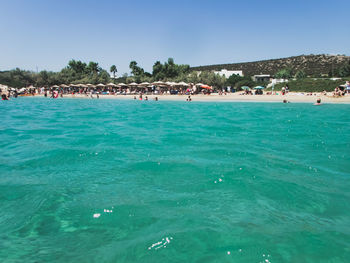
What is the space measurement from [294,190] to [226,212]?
1.37 m

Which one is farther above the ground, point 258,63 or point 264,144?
point 258,63

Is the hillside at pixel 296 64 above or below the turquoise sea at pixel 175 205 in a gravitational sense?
above

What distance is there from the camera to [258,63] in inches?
3954

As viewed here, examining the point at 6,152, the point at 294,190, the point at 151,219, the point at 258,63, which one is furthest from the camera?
the point at 258,63

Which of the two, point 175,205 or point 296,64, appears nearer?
point 175,205

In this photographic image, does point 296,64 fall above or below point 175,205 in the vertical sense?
above

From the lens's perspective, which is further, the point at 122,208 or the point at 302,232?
the point at 122,208

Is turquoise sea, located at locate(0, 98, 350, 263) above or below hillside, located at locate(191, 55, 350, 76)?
below

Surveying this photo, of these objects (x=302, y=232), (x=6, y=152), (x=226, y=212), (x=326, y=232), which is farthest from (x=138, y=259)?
(x=6, y=152)

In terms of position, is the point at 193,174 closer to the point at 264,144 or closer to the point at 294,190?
the point at 294,190

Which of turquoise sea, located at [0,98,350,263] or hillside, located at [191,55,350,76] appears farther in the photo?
hillside, located at [191,55,350,76]

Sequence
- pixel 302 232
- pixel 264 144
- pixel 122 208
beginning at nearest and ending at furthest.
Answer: pixel 302 232
pixel 122 208
pixel 264 144

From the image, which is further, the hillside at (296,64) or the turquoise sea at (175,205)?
the hillside at (296,64)

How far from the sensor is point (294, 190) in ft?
12.6
